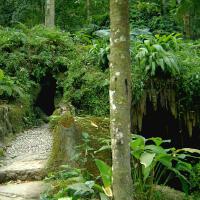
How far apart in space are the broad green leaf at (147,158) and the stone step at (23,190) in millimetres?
1520

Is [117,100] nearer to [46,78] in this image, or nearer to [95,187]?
[95,187]

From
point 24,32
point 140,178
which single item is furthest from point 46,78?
point 140,178

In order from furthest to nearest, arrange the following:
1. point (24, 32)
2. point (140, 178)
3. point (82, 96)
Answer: point (24, 32) < point (82, 96) < point (140, 178)

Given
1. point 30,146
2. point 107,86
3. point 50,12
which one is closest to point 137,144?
point 107,86

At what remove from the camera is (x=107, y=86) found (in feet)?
25.4

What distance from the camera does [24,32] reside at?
12195 mm

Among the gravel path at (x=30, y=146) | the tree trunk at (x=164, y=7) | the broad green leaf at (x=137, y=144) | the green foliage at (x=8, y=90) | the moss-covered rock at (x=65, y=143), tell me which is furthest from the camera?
the tree trunk at (x=164, y=7)

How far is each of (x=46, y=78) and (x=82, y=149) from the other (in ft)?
17.8

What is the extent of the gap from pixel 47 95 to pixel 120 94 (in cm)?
759

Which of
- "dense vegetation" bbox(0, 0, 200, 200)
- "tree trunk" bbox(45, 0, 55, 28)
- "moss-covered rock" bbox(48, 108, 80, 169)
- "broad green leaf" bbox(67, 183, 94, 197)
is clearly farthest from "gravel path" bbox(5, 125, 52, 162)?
"tree trunk" bbox(45, 0, 55, 28)

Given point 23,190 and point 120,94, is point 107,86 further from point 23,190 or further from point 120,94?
point 120,94

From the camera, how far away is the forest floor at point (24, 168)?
17.5ft

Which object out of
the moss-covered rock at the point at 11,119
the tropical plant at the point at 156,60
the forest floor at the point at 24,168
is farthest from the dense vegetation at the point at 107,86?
the forest floor at the point at 24,168

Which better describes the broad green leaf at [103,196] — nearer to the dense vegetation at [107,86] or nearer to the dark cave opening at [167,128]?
the dense vegetation at [107,86]
